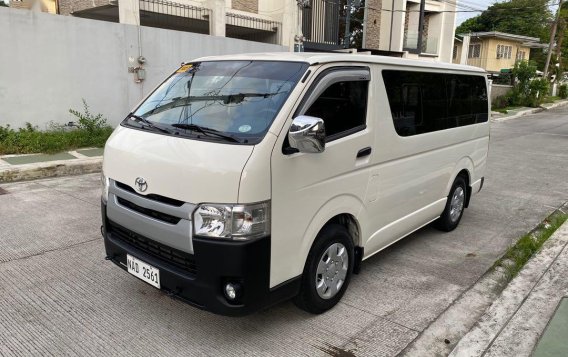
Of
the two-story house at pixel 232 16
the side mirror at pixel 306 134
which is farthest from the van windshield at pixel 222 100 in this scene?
the two-story house at pixel 232 16

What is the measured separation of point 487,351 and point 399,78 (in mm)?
2294

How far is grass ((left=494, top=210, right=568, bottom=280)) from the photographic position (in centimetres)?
459

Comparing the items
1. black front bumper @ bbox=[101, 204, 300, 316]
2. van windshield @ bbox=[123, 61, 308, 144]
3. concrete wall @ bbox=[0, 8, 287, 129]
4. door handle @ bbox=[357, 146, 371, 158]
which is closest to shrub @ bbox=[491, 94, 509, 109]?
concrete wall @ bbox=[0, 8, 287, 129]

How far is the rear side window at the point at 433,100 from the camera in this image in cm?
408

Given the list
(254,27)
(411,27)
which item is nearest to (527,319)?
(254,27)

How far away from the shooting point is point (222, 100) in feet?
11.3

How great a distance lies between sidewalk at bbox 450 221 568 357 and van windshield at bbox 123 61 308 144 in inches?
82.7

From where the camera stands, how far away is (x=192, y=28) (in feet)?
53.8

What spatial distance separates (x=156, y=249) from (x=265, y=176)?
953 mm

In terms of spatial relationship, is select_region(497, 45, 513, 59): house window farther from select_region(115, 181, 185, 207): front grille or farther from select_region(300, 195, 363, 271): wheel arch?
select_region(115, 181, 185, 207): front grille

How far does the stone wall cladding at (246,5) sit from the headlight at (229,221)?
13.8 metres

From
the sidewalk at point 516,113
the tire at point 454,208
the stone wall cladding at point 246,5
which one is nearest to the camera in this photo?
the tire at point 454,208

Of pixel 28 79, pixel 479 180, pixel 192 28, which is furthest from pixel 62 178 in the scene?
pixel 192 28

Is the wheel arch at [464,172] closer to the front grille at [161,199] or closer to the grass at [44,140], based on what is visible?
the front grille at [161,199]
